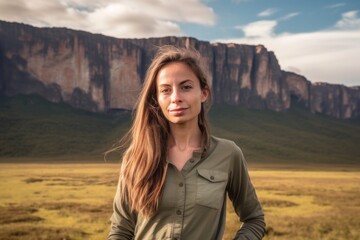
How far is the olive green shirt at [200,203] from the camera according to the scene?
8.53 feet

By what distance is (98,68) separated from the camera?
15412 cm

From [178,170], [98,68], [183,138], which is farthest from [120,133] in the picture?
[178,170]

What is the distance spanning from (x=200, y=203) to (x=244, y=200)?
45 centimetres

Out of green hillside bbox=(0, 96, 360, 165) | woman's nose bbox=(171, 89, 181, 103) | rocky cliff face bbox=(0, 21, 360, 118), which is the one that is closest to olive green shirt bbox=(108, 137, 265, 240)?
woman's nose bbox=(171, 89, 181, 103)

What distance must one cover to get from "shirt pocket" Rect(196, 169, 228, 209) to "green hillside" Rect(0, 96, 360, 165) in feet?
263

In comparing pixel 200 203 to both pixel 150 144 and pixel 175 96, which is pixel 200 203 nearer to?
pixel 150 144

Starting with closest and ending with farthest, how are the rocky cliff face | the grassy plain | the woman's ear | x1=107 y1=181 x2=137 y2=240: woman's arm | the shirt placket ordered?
the shirt placket < x1=107 y1=181 x2=137 y2=240: woman's arm < the woman's ear < the grassy plain < the rocky cliff face

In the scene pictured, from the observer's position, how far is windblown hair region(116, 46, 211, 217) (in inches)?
104

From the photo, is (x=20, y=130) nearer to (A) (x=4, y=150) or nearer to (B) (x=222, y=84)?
(A) (x=4, y=150)

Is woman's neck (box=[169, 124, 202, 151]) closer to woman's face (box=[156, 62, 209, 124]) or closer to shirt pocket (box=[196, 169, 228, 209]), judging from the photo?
woman's face (box=[156, 62, 209, 124])

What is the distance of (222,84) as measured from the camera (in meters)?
167

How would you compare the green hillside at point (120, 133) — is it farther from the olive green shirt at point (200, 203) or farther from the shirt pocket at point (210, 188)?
the shirt pocket at point (210, 188)

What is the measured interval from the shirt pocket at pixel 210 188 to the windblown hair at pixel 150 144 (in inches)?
8.9

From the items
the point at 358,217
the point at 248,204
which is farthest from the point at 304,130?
the point at 248,204
